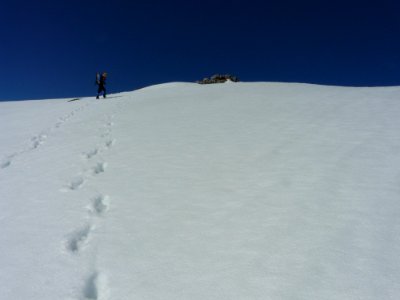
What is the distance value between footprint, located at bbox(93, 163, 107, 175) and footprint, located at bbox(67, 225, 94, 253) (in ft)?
5.98

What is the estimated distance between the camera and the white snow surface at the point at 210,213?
2430 millimetres

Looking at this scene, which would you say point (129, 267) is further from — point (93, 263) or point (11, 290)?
point (11, 290)

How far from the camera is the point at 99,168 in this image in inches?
206

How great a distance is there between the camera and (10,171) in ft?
17.9

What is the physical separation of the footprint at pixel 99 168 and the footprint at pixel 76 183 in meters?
0.30

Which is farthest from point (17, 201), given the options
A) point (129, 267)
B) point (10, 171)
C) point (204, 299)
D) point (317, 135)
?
point (317, 135)

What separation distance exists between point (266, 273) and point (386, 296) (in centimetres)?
75

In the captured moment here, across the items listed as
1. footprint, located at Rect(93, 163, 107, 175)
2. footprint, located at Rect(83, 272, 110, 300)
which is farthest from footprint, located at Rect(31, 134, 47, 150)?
footprint, located at Rect(83, 272, 110, 300)

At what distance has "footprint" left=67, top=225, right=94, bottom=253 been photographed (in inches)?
117

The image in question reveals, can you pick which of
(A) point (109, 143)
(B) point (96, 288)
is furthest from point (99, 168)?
(B) point (96, 288)

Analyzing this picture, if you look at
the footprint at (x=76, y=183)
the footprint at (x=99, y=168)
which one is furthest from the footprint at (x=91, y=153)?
the footprint at (x=76, y=183)

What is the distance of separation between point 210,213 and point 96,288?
4.48ft

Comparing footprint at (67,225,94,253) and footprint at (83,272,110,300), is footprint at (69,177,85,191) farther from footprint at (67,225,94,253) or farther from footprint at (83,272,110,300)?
footprint at (83,272,110,300)

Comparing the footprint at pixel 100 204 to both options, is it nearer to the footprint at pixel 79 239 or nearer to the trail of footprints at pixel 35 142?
the footprint at pixel 79 239
